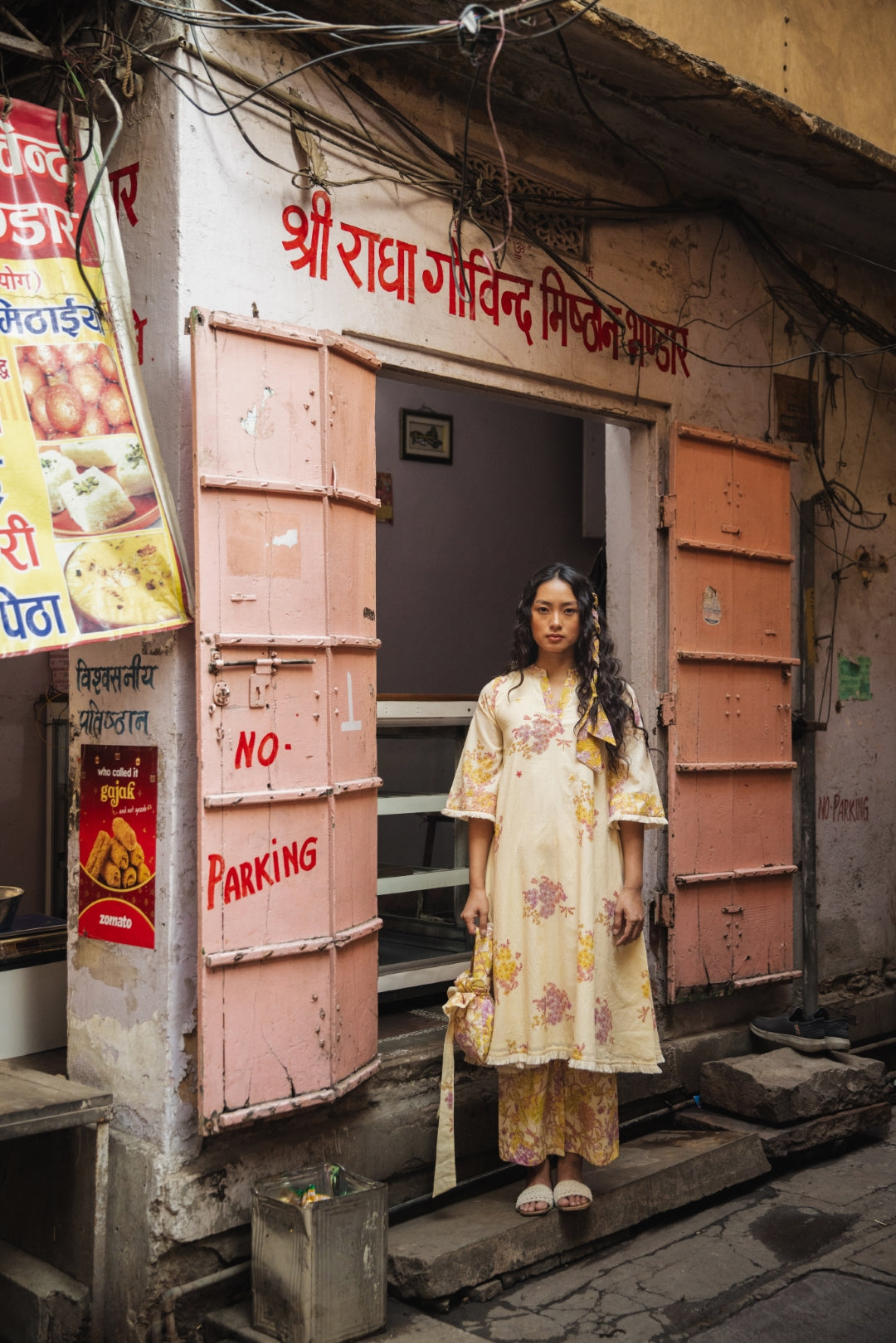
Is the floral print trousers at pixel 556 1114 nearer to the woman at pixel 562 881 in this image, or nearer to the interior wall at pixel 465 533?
the woman at pixel 562 881

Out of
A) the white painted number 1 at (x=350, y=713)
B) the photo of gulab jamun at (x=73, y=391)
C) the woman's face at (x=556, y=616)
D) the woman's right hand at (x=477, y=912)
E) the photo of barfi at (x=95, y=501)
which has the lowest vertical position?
the woman's right hand at (x=477, y=912)

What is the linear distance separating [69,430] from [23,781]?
3.15m

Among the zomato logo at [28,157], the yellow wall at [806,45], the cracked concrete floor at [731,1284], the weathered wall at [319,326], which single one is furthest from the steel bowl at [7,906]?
the yellow wall at [806,45]

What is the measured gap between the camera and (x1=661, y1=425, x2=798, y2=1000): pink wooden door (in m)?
5.11

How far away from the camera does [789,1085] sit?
16.0 feet

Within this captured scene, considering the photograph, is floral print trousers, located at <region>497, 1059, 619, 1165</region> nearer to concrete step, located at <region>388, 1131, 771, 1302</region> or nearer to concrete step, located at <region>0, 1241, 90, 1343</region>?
concrete step, located at <region>388, 1131, 771, 1302</region>

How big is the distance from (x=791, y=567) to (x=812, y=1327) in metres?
3.51

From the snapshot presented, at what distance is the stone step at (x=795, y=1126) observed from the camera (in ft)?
15.6

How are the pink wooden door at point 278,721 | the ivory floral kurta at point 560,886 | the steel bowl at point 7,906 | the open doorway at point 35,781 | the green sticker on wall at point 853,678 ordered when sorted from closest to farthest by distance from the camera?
the pink wooden door at point 278,721
the ivory floral kurta at point 560,886
the steel bowl at point 7,906
the open doorway at point 35,781
the green sticker on wall at point 853,678

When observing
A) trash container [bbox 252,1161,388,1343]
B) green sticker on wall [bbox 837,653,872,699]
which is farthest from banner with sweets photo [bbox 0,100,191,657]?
→ green sticker on wall [bbox 837,653,872,699]

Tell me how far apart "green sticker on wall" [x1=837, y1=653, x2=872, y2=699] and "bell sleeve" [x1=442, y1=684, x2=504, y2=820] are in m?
2.85

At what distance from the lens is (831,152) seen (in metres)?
5.14

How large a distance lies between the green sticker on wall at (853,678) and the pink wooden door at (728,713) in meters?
0.72

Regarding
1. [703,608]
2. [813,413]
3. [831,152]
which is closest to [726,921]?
[703,608]
